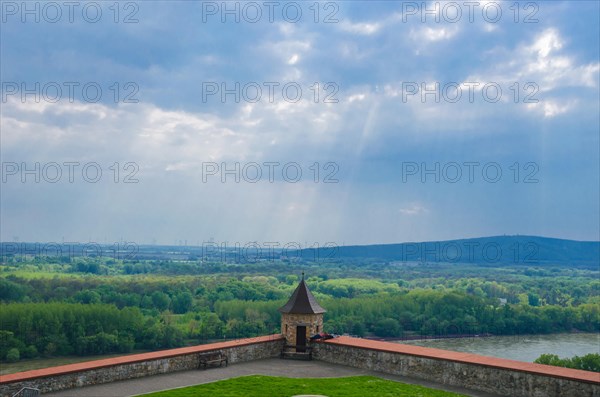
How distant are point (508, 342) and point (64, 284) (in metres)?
69.5

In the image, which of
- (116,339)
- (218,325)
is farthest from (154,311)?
(116,339)

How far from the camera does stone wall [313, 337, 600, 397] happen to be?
12.0 meters

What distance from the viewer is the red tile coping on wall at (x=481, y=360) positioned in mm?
12062

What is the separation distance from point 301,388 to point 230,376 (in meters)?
2.33

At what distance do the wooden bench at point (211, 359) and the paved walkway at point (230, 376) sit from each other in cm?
21

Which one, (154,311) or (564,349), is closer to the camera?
(564,349)

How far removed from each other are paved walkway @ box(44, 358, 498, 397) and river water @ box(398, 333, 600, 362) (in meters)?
46.8

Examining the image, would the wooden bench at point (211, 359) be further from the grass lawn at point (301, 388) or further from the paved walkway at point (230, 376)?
the grass lawn at point (301, 388)

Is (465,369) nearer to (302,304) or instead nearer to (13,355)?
(302,304)

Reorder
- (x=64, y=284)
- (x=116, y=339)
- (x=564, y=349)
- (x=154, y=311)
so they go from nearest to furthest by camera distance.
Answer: (x=116, y=339), (x=564, y=349), (x=154, y=311), (x=64, y=284)

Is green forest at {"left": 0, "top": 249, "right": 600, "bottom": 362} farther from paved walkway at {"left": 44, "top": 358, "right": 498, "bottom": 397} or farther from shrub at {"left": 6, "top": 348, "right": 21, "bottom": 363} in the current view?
paved walkway at {"left": 44, "top": 358, "right": 498, "bottom": 397}

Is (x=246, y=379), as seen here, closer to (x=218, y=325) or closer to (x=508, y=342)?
(x=218, y=325)

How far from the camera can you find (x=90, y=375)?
1299 centimetres

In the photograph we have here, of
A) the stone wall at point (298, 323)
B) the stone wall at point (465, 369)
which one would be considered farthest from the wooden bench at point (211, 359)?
the stone wall at point (465, 369)
